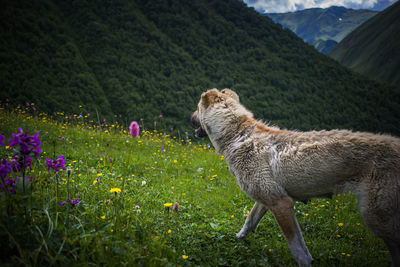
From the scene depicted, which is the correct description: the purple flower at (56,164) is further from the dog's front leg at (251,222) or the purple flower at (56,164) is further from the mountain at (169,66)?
the mountain at (169,66)

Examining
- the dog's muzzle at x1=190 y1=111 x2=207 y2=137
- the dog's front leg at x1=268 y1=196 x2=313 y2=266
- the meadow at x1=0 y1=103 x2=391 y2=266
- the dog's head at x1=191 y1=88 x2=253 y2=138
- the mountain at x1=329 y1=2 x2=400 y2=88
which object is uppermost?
the mountain at x1=329 y1=2 x2=400 y2=88

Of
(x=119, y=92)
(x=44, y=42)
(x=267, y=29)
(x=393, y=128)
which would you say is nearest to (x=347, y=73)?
(x=393, y=128)

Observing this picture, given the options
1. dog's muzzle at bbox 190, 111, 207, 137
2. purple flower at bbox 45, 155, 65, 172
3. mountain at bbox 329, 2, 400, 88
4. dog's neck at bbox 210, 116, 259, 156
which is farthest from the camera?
mountain at bbox 329, 2, 400, 88

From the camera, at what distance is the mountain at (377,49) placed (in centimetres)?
11775

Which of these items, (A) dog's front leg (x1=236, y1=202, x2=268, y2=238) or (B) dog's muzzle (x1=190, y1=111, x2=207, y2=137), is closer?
(A) dog's front leg (x1=236, y1=202, x2=268, y2=238)

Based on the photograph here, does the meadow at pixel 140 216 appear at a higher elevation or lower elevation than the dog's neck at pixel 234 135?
lower

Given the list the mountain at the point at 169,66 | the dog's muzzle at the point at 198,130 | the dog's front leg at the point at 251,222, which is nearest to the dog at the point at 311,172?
the dog's front leg at the point at 251,222

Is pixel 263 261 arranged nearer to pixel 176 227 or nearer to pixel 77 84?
pixel 176 227

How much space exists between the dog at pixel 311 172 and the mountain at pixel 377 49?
136148 millimetres

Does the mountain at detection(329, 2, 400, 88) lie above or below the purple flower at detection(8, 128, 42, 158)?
above

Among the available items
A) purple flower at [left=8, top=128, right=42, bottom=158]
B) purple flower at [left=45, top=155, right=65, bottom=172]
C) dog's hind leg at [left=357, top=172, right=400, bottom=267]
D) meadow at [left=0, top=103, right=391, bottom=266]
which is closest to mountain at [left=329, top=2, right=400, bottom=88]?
meadow at [left=0, top=103, right=391, bottom=266]

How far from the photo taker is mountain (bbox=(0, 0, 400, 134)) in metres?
31.2

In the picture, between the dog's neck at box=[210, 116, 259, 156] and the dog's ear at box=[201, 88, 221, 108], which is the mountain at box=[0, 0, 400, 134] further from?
the dog's neck at box=[210, 116, 259, 156]

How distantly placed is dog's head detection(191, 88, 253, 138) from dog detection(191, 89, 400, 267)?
17 cm
